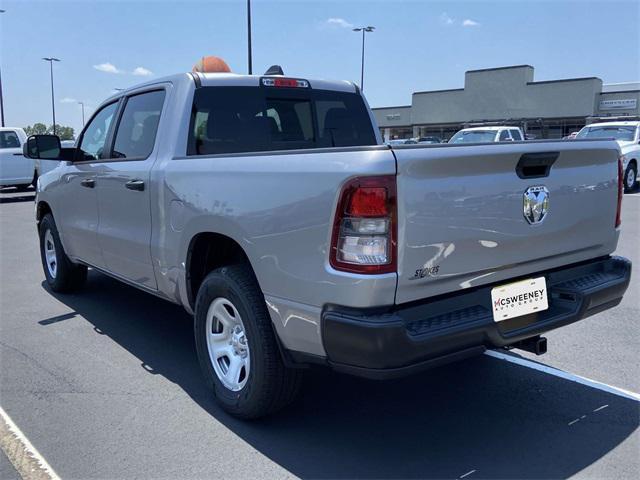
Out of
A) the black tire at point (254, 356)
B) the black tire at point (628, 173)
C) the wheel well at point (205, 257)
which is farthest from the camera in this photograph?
the black tire at point (628, 173)

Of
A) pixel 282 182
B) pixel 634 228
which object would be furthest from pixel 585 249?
pixel 634 228

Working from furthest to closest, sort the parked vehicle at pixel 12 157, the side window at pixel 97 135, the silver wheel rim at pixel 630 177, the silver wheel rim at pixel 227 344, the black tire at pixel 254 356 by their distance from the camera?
the parked vehicle at pixel 12 157
the silver wheel rim at pixel 630 177
the side window at pixel 97 135
the silver wheel rim at pixel 227 344
the black tire at pixel 254 356

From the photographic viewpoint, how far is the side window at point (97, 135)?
A: 15.7ft

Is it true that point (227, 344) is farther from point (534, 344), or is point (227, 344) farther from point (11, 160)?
point (11, 160)

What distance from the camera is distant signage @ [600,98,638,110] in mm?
42125

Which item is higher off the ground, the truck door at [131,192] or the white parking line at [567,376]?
the truck door at [131,192]

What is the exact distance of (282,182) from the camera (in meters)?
2.72

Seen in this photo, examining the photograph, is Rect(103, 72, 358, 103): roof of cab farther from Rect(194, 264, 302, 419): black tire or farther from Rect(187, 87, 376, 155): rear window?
Rect(194, 264, 302, 419): black tire

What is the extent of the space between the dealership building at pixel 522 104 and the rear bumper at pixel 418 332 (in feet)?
133

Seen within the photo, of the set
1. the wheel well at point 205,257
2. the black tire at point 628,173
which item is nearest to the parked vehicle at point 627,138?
the black tire at point 628,173

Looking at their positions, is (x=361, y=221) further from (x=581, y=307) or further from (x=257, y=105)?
(x=257, y=105)

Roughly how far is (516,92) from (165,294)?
47110 mm

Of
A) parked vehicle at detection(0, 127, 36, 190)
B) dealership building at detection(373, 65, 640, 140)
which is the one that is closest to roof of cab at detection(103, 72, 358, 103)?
parked vehicle at detection(0, 127, 36, 190)

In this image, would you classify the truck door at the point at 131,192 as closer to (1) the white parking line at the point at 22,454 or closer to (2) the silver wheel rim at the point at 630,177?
(1) the white parking line at the point at 22,454
